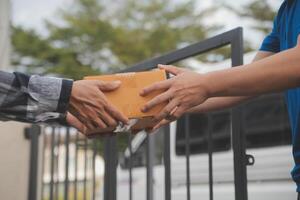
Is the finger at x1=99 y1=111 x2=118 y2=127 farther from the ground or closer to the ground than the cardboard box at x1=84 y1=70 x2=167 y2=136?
closer to the ground

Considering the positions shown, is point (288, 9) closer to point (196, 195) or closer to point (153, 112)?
point (153, 112)

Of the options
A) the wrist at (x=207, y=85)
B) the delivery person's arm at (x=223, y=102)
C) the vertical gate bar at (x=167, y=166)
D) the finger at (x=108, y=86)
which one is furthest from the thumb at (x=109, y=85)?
the vertical gate bar at (x=167, y=166)

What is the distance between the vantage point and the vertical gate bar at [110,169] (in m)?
2.55

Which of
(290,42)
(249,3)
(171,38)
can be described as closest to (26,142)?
(290,42)

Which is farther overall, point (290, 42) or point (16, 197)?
point (16, 197)

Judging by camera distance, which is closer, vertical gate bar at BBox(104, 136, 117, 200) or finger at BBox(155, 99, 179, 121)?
finger at BBox(155, 99, 179, 121)

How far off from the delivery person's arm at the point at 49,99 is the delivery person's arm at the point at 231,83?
14 cm

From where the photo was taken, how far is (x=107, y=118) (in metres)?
1.50

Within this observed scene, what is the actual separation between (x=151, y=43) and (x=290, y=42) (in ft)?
38.7

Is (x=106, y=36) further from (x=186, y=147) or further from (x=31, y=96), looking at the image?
(x=31, y=96)

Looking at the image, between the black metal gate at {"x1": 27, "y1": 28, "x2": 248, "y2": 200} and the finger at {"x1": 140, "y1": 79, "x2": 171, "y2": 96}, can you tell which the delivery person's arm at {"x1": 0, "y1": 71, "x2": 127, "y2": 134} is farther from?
the black metal gate at {"x1": 27, "y1": 28, "x2": 248, "y2": 200}

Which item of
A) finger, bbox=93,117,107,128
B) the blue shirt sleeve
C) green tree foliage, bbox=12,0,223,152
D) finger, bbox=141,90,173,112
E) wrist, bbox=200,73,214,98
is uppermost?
green tree foliage, bbox=12,0,223,152

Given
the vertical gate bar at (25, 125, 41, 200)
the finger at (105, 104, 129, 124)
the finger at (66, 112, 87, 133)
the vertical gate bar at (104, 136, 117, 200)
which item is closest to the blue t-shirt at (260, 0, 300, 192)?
the finger at (105, 104, 129, 124)

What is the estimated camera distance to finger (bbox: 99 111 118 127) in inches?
58.8
